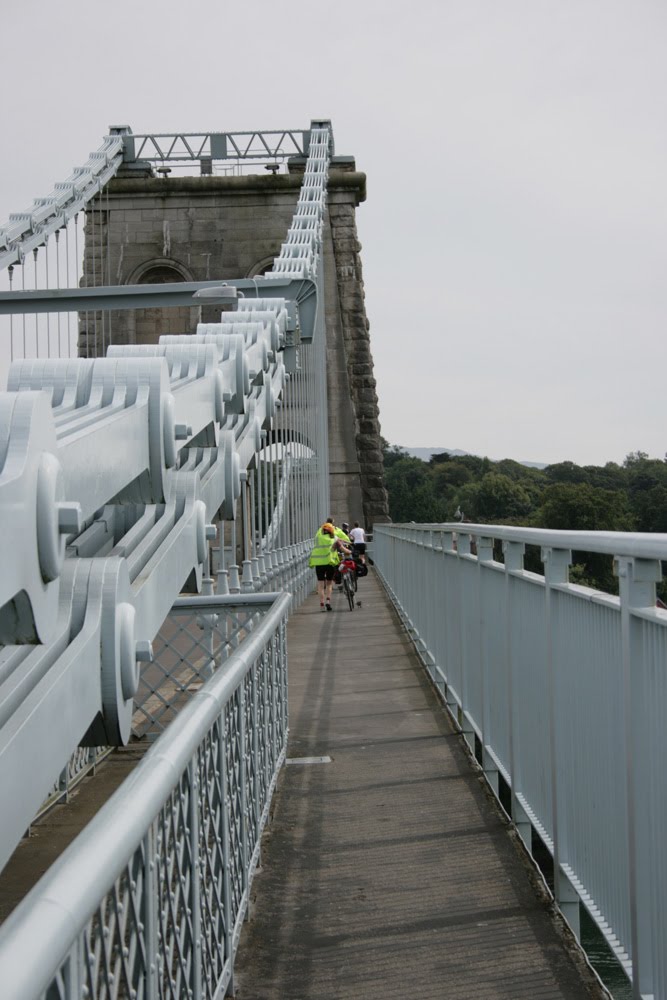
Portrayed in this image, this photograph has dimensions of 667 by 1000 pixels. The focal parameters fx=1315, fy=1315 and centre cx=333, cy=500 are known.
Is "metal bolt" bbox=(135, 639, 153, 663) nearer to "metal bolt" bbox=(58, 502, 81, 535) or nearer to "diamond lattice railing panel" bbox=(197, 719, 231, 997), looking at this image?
"diamond lattice railing panel" bbox=(197, 719, 231, 997)

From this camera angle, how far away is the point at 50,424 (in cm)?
235

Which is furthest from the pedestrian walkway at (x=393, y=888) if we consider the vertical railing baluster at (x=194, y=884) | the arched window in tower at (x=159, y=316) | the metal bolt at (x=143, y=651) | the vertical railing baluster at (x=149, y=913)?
the arched window in tower at (x=159, y=316)

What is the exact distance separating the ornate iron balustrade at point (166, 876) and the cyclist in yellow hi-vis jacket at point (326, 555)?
1410cm

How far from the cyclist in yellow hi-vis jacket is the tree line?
472 cm

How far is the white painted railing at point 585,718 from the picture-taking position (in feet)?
8.58

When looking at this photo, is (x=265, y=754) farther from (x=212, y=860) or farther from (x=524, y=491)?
(x=524, y=491)

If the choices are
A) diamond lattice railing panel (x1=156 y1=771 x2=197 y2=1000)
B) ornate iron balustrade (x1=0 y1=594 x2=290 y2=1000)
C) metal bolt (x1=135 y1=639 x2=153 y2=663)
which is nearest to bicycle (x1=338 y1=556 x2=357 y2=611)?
ornate iron balustrade (x1=0 y1=594 x2=290 y2=1000)

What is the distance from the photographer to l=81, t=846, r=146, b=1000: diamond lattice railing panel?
1553 millimetres

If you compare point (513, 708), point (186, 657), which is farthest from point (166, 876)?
point (186, 657)

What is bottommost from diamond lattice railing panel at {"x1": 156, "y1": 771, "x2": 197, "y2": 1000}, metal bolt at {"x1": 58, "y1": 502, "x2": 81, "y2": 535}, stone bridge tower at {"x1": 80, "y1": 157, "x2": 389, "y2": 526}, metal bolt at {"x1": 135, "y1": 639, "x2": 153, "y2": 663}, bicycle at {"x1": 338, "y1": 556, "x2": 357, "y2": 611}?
bicycle at {"x1": 338, "y1": 556, "x2": 357, "y2": 611}

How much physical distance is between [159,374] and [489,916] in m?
1.89

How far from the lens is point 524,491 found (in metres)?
110

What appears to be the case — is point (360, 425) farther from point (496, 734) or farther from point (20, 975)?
point (20, 975)

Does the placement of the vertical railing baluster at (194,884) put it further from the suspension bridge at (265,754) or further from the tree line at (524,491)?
the tree line at (524,491)
